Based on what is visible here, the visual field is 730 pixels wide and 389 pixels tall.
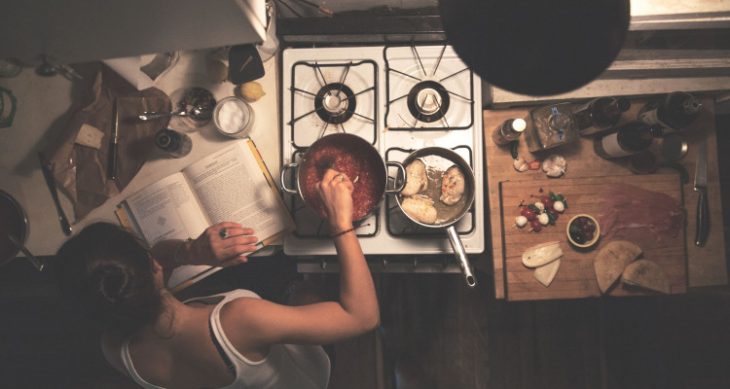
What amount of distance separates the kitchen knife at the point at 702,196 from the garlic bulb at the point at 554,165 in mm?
436

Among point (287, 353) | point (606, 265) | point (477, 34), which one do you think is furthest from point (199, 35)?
point (606, 265)

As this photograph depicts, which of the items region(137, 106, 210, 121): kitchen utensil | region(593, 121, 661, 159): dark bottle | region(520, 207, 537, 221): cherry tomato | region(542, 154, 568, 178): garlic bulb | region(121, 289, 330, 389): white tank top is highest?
region(137, 106, 210, 121): kitchen utensil

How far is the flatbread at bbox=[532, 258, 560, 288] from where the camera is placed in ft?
4.25

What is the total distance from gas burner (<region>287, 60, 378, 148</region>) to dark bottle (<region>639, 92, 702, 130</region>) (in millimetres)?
893

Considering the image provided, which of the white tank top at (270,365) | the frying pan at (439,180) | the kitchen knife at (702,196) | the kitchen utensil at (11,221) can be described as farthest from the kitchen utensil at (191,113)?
the kitchen knife at (702,196)

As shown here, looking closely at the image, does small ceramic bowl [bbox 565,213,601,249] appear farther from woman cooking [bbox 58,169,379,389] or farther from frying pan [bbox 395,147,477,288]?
woman cooking [bbox 58,169,379,389]

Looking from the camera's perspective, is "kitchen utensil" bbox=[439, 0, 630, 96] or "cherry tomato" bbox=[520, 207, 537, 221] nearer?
"kitchen utensil" bbox=[439, 0, 630, 96]

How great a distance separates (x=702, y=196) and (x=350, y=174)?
3.90 feet

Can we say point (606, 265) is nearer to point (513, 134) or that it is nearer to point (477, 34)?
point (513, 134)

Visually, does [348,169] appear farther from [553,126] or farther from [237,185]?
[553,126]

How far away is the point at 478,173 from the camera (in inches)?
53.1

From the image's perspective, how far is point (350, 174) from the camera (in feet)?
4.03

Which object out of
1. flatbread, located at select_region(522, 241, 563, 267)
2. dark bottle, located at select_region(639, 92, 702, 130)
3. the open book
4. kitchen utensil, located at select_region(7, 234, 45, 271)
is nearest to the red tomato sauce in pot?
the open book

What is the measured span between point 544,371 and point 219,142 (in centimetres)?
205
